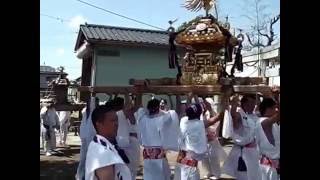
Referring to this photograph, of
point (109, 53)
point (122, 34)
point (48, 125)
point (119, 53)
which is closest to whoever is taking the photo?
point (48, 125)

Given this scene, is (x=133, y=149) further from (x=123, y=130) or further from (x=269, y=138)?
(x=269, y=138)

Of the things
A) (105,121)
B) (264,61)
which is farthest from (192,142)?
(264,61)

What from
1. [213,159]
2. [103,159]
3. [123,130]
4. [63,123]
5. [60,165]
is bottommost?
[60,165]

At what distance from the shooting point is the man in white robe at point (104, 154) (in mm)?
2859

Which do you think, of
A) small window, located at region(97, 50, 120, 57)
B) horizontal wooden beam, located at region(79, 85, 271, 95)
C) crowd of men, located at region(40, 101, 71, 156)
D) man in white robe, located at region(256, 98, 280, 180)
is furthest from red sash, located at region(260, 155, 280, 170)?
small window, located at region(97, 50, 120, 57)

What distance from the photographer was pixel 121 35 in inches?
608

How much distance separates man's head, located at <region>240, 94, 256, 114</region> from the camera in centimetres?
596

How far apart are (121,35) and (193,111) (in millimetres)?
10073

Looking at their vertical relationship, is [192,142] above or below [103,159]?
below

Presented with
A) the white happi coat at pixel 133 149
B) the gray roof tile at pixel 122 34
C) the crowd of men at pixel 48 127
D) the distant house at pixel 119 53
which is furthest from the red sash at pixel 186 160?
the gray roof tile at pixel 122 34
